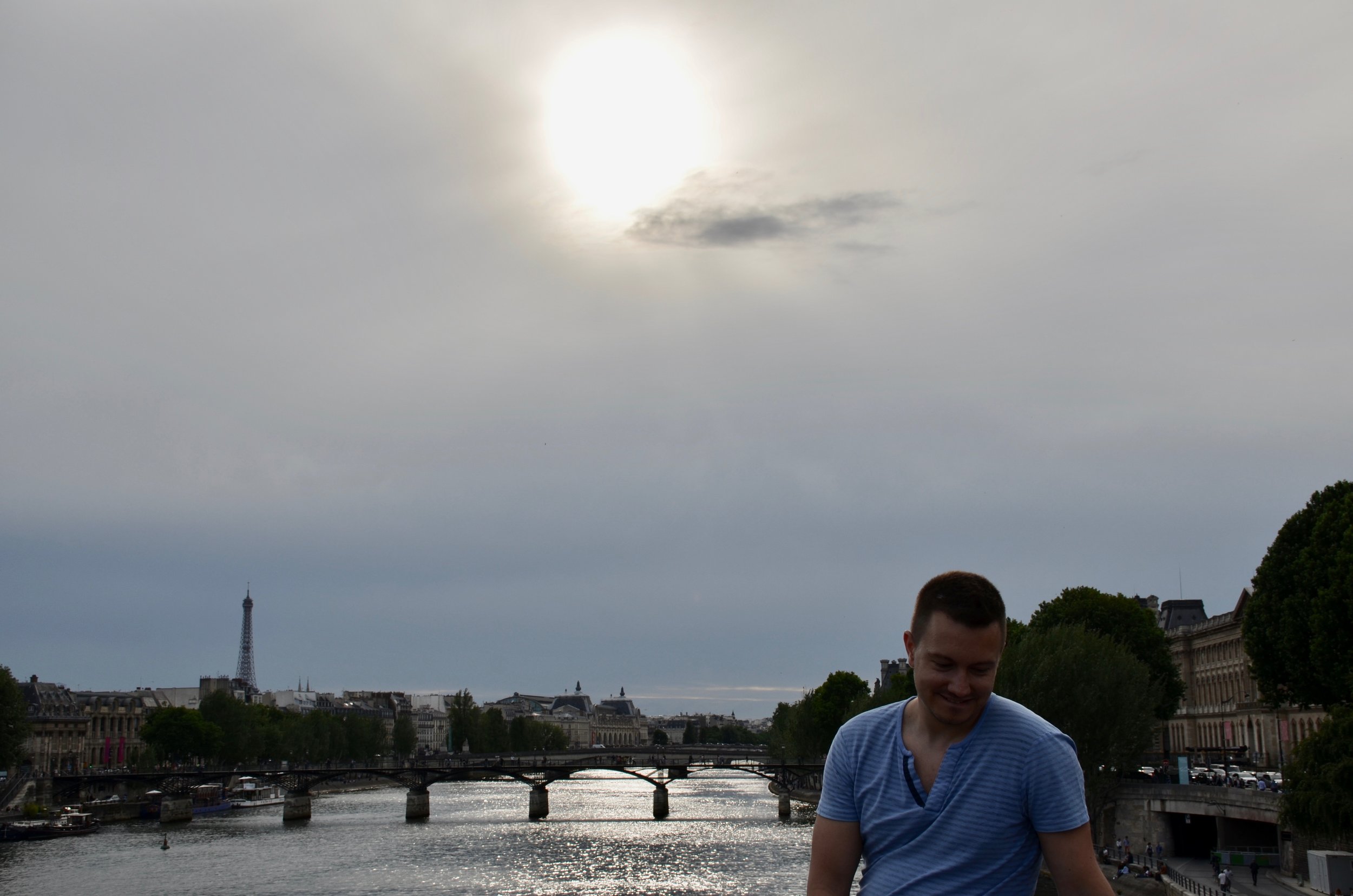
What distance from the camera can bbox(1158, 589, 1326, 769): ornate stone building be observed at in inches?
3268

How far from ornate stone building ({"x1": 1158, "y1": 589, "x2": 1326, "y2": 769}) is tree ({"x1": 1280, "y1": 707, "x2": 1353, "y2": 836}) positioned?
29.1 m

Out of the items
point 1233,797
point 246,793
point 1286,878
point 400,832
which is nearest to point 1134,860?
point 1233,797

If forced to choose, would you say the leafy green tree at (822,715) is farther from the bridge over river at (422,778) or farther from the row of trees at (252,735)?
the row of trees at (252,735)

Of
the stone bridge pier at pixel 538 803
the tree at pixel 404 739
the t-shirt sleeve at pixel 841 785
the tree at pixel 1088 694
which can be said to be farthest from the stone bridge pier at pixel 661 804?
the t-shirt sleeve at pixel 841 785

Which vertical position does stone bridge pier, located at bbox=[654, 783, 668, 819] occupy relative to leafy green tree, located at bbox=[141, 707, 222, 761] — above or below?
below

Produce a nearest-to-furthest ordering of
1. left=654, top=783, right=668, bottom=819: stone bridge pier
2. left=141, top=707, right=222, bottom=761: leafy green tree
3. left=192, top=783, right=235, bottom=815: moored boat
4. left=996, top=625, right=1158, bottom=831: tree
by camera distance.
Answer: left=996, top=625, right=1158, bottom=831: tree → left=654, top=783, right=668, bottom=819: stone bridge pier → left=192, top=783, right=235, bottom=815: moored boat → left=141, top=707, right=222, bottom=761: leafy green tree

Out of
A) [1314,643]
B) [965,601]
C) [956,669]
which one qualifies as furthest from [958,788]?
[1314,643]

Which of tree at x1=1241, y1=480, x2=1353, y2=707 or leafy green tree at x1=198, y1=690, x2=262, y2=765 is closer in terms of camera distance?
tree at x1=1241, y1=480, x2=1353, y2=707

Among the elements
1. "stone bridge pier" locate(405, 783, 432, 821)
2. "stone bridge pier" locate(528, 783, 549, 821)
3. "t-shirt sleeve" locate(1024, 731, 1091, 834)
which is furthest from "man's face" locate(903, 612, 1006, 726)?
"stone bridge pier" locate(405, 783, 432, 821)

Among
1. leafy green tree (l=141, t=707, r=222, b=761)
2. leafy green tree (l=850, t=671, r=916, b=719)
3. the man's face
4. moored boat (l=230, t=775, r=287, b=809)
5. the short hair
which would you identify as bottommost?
moored boat (l=230, t=775, r=287, b=809)

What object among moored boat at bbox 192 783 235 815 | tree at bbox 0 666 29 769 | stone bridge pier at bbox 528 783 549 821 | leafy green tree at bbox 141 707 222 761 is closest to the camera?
tree at bbox 0 666 29 769

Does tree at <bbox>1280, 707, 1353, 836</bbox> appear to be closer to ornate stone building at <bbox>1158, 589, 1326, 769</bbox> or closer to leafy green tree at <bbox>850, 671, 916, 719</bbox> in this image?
ornate stone building at <bbox>1158, 589, 1326, 769</bbox>

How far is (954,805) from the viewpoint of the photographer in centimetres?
424

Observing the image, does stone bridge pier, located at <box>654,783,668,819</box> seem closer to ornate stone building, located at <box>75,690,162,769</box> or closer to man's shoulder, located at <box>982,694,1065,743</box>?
ornate stone building, located at <box>75,690,162,769</box>
